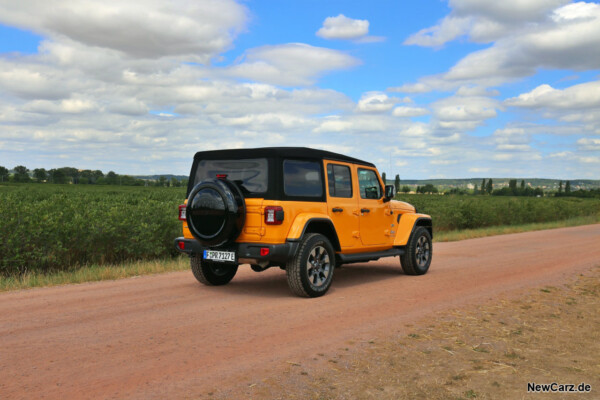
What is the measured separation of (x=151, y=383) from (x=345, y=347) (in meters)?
1.97

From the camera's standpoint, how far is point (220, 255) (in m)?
7.88

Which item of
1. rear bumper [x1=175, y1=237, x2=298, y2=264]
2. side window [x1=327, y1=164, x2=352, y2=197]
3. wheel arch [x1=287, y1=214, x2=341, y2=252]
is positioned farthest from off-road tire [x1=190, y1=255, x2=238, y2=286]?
side window [x1=327, y1=164, x2=352, y2=197]

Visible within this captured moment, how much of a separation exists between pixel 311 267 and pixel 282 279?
1.99 metres

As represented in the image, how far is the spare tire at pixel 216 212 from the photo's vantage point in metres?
7.52

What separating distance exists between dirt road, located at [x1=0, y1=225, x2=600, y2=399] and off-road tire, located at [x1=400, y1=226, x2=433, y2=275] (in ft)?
1.14

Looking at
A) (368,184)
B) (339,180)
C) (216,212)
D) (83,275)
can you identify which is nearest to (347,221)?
(339,180)

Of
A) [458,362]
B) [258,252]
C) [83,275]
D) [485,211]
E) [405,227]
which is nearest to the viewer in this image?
[458,362]

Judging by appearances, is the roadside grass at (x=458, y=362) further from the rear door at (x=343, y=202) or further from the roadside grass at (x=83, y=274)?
the roadside grass at (x=83, y=274)

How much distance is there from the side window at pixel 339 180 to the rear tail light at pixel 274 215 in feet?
4.17

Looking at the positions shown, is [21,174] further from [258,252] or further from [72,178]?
[258,252]

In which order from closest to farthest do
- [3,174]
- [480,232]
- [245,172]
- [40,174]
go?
[245,172], [480,232], [3,174], [40,174]

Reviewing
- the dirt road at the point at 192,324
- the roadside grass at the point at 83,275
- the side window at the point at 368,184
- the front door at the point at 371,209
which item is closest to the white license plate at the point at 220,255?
the dirt road at the point at 192,324

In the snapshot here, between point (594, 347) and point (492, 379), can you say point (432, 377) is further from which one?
point (594, 347)

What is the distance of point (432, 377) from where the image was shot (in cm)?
457
